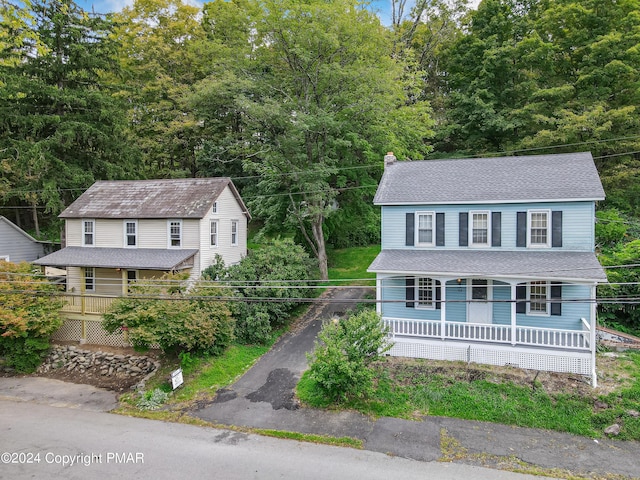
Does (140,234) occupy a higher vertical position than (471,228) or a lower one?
lower

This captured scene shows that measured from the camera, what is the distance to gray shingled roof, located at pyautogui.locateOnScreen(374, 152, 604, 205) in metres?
15.3

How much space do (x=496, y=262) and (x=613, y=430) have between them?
6.17 m

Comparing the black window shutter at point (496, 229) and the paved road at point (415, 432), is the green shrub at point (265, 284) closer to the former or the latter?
the paved road at point (415, 432)

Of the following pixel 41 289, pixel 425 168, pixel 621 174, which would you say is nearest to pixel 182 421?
pixel 41 289

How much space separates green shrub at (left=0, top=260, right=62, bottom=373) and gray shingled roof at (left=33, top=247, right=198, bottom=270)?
187cm

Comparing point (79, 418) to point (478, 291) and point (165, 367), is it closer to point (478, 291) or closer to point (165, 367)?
point (165, 367)

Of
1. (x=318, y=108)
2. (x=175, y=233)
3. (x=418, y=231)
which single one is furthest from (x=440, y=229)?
(x=175, y=233)

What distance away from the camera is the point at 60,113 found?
26609 mm

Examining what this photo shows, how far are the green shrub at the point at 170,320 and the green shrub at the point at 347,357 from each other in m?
4.29

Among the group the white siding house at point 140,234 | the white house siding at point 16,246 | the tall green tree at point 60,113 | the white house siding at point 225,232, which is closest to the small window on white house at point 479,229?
the white siding house at point 140,234

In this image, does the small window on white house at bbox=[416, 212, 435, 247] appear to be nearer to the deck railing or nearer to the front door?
the front door

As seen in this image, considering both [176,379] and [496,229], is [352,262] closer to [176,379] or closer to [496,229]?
[496,229]

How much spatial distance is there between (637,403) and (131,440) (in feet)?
46.9

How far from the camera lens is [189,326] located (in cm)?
1402
